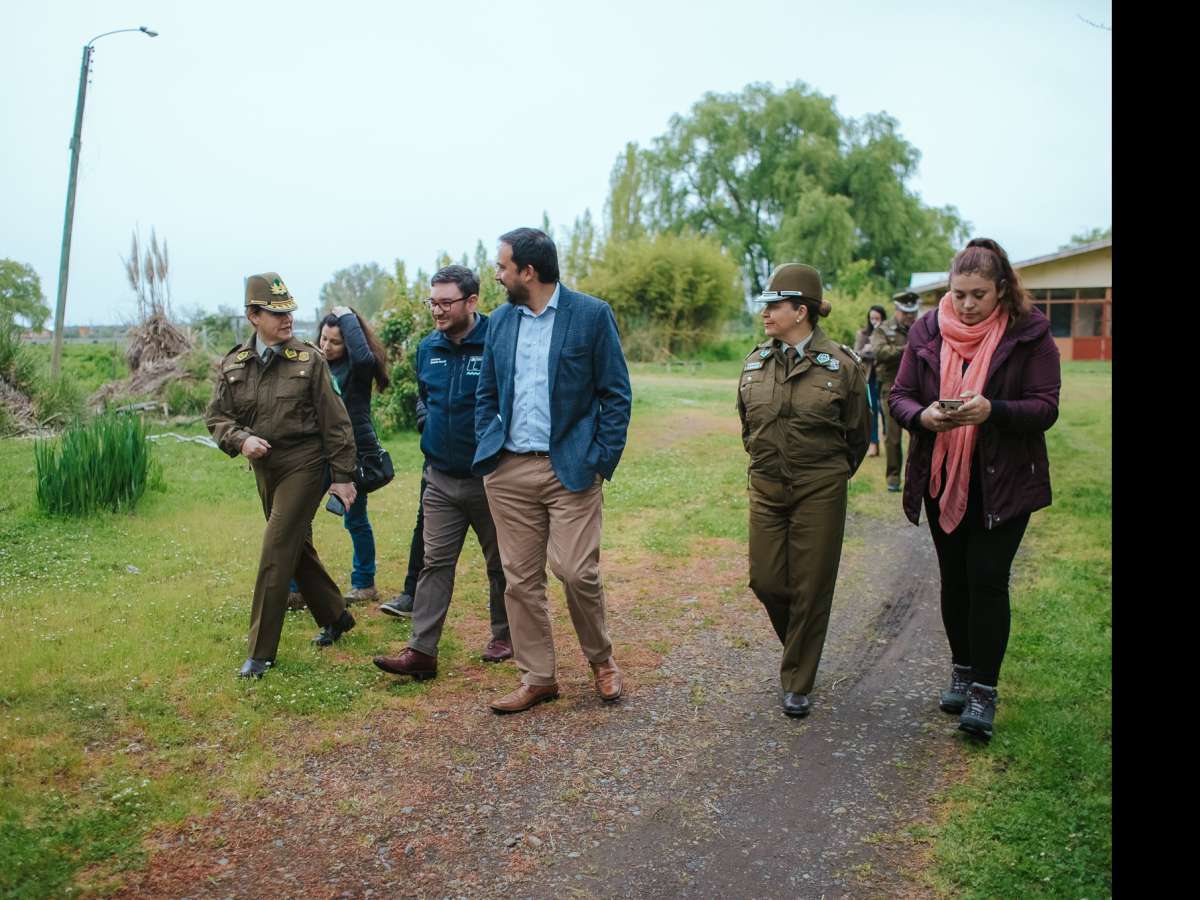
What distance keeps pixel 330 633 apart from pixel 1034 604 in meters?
4.68

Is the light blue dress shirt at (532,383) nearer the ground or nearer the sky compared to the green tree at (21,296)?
nearer the ground

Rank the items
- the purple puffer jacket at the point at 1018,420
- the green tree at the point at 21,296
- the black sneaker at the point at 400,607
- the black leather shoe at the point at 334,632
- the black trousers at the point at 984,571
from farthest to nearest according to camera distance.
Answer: the green tree at the point at 21,296
the black sneaker at the point at 400,607
the black leather shoe at the point at 334,632
the black trousers at the point at 984,571
the purple puffer jacket at the point at 1018,420

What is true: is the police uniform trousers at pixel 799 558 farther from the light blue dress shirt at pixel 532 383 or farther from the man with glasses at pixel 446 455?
the man with glasses at pixel 446 455

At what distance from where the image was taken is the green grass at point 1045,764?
3.69 meters

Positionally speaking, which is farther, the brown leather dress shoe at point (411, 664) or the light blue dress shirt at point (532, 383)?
the brown leather dress shoe at point (411, 664)

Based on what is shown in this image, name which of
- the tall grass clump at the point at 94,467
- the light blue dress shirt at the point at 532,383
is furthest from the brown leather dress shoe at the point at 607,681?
the tall grass clump at the point at 94,467

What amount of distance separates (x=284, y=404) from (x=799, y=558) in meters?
2.84

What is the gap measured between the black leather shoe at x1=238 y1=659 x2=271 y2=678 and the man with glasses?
62 cm

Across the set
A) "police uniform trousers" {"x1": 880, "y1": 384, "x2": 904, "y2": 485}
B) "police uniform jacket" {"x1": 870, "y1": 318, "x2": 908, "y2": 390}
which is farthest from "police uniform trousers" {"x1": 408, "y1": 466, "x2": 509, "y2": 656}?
"police uniform jacket" {"x1": 870, "y1": 318, "x2": 908, "y2": 390}

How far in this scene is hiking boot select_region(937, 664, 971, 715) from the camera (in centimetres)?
516

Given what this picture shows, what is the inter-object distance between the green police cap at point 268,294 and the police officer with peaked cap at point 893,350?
7.65m

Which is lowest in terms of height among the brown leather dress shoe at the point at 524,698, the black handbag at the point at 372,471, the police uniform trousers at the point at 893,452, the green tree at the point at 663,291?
the brown leather dress shoe at the point at 524,698

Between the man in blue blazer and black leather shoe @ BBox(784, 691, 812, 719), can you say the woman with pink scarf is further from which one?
the man in blue blazer
